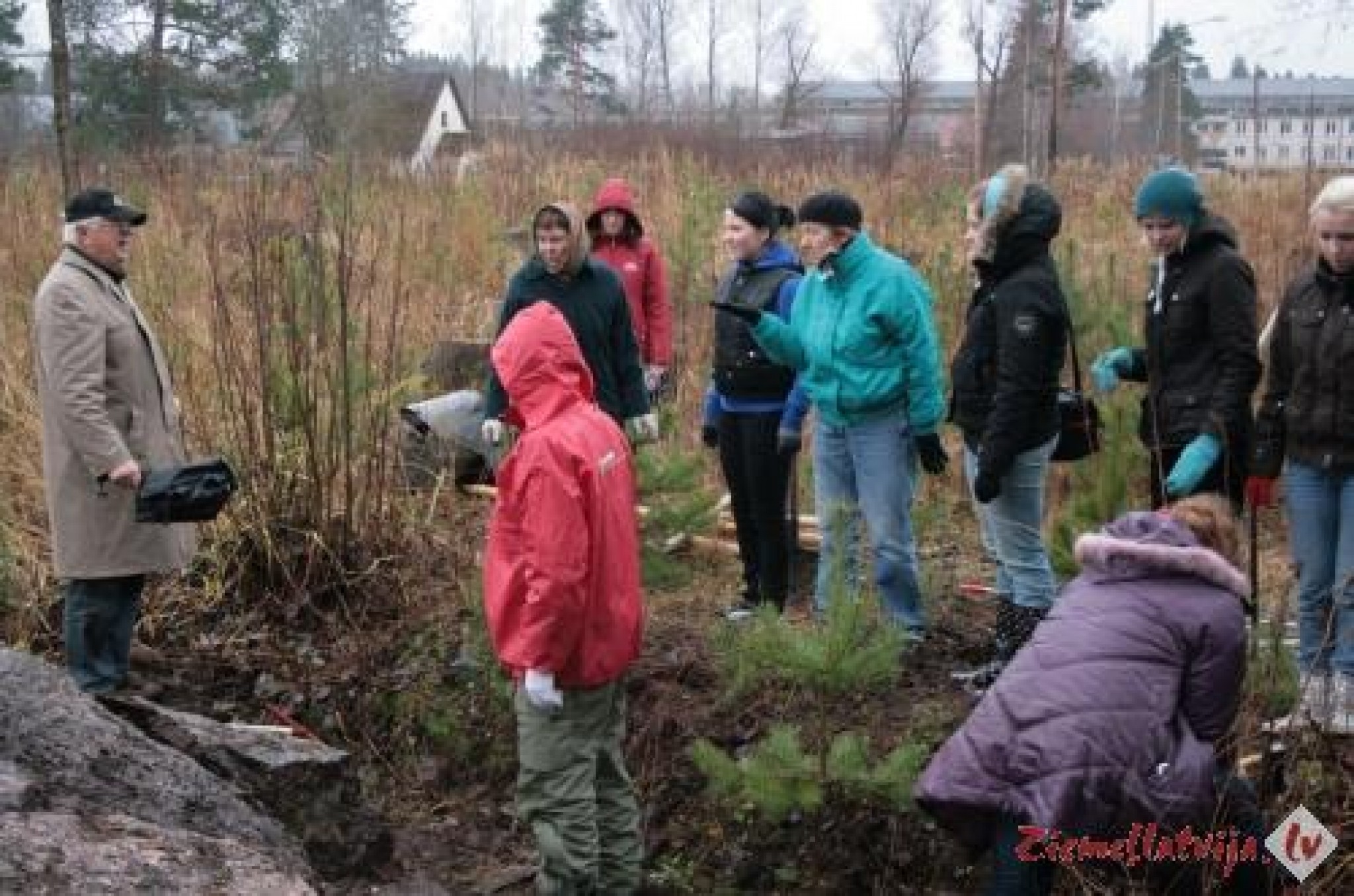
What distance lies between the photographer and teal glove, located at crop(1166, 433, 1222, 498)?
360cm

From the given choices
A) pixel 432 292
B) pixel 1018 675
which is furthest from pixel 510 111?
pixel 1018 675

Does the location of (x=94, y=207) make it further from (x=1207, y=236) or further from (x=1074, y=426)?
(x=1207, y=236)

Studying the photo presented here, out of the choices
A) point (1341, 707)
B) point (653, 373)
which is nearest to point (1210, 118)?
point (653, 373)

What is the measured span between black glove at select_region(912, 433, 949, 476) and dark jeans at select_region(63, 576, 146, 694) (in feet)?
8.26

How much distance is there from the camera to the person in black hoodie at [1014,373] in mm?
3867

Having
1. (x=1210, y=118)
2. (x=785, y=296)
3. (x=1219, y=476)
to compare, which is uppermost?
(x=1210, y=118)

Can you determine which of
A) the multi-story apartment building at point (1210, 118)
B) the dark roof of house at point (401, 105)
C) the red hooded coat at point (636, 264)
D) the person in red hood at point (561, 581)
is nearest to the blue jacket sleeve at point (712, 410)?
the red hooded coat at point (636, 264)

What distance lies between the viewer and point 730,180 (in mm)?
13141

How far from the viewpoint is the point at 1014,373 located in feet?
12.7

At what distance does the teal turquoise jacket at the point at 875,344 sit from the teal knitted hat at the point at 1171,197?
83 cm

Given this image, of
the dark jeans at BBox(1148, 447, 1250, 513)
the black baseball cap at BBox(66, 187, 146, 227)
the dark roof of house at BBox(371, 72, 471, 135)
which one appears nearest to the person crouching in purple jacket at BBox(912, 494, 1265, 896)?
the dark jeans at BBox(1148, 447, 1250, 513)

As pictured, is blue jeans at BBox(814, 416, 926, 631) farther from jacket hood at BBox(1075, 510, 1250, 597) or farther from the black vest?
jacket hood at BBox(1075, 510, 1250, 597)

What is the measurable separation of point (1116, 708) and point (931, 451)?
1.96 meters

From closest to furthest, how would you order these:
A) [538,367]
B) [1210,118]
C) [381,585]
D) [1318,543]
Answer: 1. [538,367]
2. [1318,543]
3. [381,585]
4. [1210,118]
